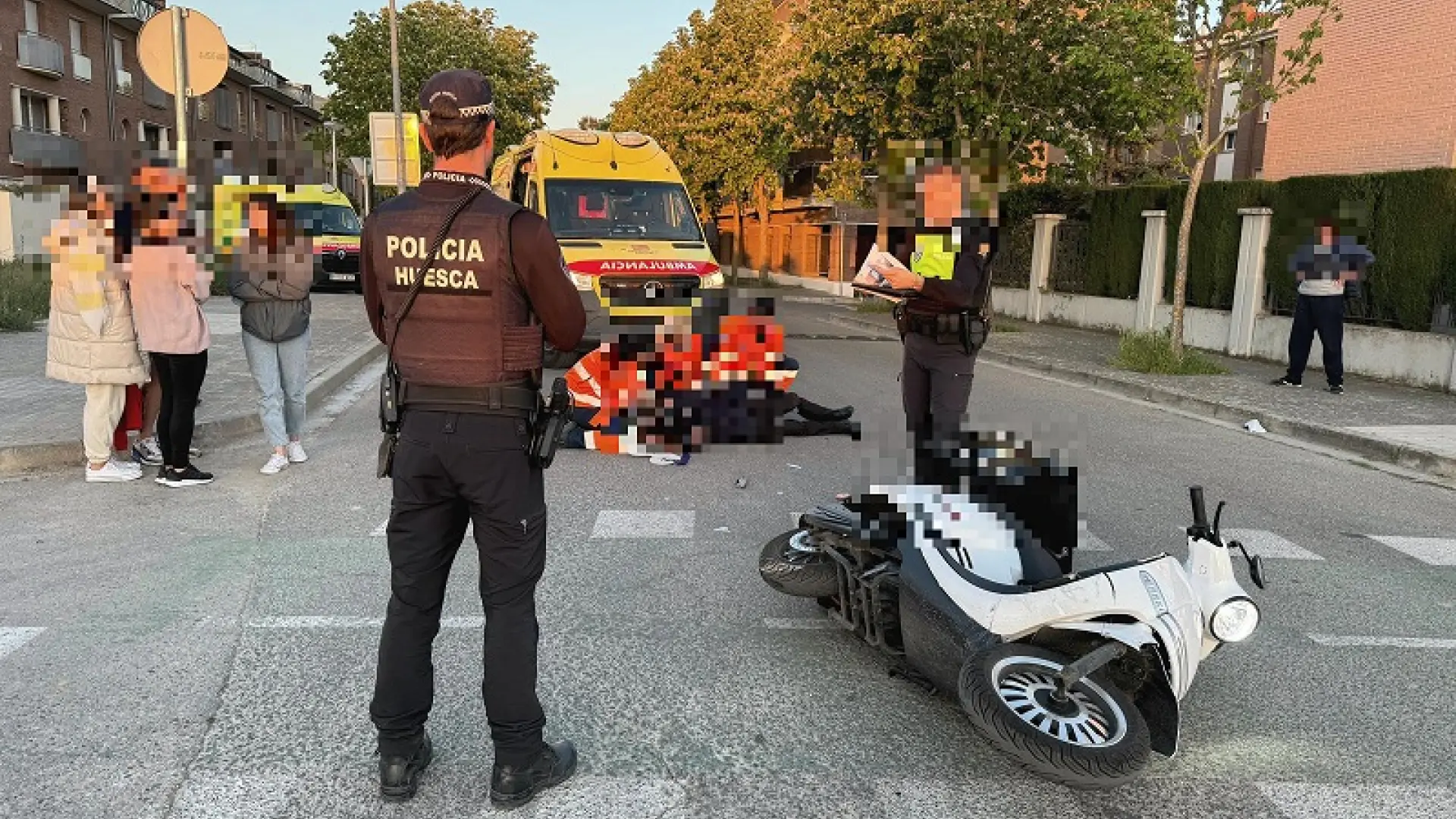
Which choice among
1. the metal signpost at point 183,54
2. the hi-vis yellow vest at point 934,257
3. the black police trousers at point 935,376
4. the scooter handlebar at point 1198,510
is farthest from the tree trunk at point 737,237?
the scooter handlebar at point 1198,510

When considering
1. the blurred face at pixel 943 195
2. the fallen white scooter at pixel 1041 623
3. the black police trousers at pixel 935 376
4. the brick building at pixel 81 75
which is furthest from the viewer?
the brick building at pixel 81 75

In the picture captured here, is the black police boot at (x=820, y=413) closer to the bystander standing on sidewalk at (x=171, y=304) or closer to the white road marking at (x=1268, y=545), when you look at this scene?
the white road marking at (x=1268, y=545)

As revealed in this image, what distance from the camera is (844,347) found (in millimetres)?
16359

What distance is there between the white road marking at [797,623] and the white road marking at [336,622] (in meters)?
1.19

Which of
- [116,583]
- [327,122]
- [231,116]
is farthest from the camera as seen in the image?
[231,116]

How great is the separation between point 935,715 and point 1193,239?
14.6 m

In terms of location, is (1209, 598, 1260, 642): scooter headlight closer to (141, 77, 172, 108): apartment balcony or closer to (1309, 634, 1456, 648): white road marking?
(1309, 634, 1456, 648): white road marking

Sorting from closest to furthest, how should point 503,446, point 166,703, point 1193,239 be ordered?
point 503,446, point 166,703, point 1193,239

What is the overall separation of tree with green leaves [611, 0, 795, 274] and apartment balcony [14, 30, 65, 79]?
67.3 feet

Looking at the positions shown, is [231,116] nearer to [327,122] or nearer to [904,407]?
[327,122]

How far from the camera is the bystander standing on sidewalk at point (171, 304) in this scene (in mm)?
5992

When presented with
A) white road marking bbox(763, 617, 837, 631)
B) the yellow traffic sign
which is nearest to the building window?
the yellow traffic sign

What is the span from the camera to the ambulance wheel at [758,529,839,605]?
156 inches

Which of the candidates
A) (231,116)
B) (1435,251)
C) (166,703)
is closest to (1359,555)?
(166,703)
